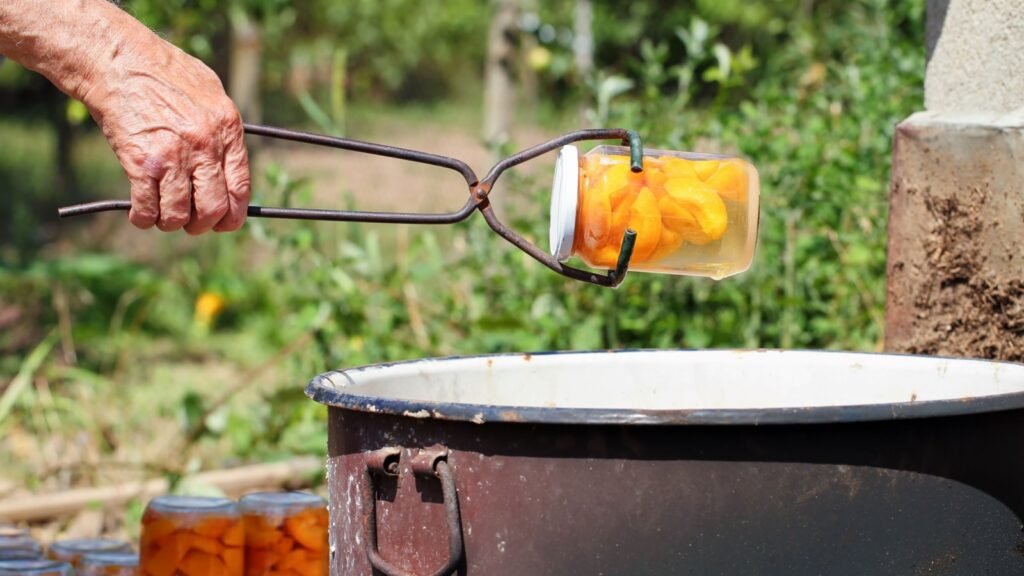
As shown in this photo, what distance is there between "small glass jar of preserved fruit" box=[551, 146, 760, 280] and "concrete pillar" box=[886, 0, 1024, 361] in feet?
1.80

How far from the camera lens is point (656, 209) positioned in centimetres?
182

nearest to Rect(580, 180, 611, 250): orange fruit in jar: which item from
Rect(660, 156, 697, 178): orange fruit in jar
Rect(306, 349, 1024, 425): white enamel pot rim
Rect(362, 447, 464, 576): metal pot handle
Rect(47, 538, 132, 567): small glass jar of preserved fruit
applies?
Rect(660, 156, 697, 178): orange fruit in jar

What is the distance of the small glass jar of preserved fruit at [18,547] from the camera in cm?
255

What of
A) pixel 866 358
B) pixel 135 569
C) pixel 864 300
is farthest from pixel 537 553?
pixel 864 300

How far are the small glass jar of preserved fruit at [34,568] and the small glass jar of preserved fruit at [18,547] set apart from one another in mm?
87

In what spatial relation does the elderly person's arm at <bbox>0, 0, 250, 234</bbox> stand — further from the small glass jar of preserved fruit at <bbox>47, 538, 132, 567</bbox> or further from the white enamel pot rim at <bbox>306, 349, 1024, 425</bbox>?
the small glass jar of preserved fruit at <bbox>47, 538, 132, 567</bbox>

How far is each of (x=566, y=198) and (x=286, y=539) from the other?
1081mm

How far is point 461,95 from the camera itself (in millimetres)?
18328

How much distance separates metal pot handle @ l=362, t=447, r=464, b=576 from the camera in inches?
61.7

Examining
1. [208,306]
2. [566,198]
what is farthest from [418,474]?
[208,306]

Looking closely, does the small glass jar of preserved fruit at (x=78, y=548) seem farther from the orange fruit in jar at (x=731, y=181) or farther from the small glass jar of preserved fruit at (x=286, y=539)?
the orange fruit in jar at (x=731, y=181)

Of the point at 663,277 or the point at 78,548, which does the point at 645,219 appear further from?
the point at 663,277

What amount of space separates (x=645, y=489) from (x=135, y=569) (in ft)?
4.53

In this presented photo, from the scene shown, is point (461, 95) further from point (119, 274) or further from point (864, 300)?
point (864, 300)
